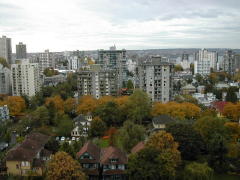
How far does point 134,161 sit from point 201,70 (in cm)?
5188

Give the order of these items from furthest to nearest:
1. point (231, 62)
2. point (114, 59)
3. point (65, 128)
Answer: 1. point (231, 62)
2. point (114, 59)
3. point (65, 128)

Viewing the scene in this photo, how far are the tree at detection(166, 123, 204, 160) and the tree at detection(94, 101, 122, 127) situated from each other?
29.2 feet

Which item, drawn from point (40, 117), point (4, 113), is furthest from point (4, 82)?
point (40, 117)

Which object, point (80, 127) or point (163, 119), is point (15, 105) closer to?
point (80, 127)

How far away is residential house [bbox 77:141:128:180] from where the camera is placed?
49.0ft

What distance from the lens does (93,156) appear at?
50.5 feet

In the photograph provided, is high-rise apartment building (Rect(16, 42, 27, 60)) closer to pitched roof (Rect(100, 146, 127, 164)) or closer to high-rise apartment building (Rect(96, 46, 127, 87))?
high-rise apartment building (Rect(96, 46, 127, 87))

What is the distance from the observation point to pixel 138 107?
25219 mm

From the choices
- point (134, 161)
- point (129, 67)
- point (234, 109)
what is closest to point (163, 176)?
point (134, 161)

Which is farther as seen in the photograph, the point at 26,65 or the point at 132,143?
the point at 26,65

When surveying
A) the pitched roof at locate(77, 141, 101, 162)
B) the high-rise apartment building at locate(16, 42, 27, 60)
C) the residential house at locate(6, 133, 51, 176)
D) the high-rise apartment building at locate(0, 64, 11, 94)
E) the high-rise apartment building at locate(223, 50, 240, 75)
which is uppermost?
the high-rise apartment building at locate(16, 42, 27, 60)

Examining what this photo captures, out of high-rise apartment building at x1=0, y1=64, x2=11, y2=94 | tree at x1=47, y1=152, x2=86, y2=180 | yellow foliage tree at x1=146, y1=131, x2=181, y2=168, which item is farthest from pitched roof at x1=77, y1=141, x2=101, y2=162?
high-rise apartment building at x1=0, y1=64, x2=11, y2=94

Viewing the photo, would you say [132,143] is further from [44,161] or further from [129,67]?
[129,67]

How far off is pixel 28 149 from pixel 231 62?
59629mm
